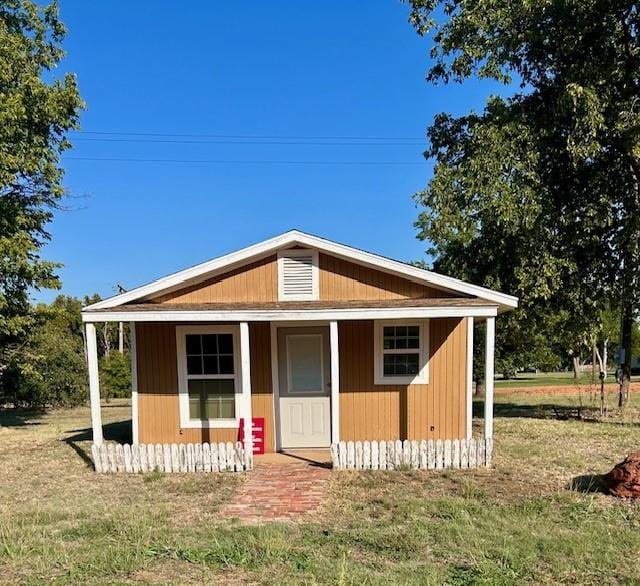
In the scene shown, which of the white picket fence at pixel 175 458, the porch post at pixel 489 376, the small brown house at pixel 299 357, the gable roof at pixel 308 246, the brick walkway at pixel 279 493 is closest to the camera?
the brick walkway at pixel 279 493

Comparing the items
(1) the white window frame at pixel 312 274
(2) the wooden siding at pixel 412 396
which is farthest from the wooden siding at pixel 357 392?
(1) the white window frame at pixel 312 274

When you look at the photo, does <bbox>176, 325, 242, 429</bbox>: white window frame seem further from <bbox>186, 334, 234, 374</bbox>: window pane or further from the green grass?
the green grass

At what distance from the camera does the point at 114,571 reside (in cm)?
466

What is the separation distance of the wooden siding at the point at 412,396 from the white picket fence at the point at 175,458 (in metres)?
2.27

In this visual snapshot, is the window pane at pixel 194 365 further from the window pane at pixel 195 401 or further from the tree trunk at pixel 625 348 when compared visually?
the tree trunk at pixel 625 348

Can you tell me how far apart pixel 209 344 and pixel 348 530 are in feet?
16.8

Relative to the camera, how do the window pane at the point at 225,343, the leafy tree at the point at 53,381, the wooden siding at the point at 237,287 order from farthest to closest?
the leafy tree at the point at 53,381, the window pane at the point at 225,343, the wooden siding at the point at 237,287

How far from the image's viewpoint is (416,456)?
830 cm

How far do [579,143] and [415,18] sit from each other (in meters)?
5.58

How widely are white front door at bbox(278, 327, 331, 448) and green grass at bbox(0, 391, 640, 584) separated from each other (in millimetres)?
1941

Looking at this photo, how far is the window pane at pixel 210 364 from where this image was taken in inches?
390

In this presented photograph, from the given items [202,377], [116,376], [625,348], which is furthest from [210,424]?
[116,376]

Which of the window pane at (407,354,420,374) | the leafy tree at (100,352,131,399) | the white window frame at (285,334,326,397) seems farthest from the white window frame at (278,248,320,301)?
the leafy tree at (100,352,131,399)

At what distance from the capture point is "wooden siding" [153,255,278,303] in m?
9.70
